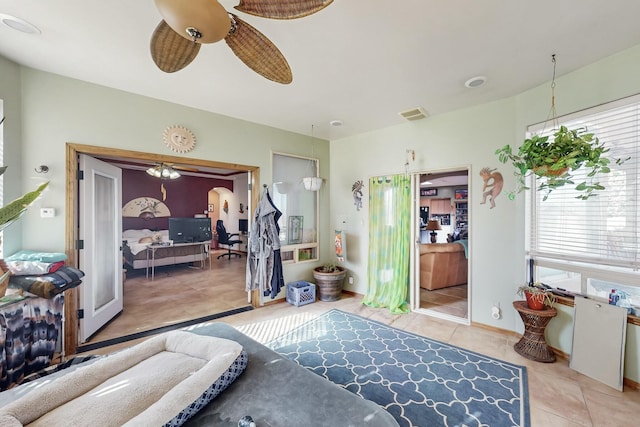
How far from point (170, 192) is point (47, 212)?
5.79 m

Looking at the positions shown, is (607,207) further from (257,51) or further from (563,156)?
(257,51)

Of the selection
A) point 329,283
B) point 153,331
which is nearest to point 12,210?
point 153,331

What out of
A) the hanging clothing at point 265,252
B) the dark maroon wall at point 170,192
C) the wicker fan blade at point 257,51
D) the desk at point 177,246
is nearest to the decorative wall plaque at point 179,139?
the hanging clothing at point 265,252

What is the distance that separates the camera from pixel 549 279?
2.77 m

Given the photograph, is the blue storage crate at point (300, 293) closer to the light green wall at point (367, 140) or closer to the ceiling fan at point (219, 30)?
the light green wall at point (367, 140)

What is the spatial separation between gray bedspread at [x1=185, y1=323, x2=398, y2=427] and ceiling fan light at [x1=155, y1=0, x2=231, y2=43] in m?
1.70

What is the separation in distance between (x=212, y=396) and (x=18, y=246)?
8.84ft

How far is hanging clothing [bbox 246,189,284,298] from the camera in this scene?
150 inches

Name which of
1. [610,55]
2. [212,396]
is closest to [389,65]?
[610,55]

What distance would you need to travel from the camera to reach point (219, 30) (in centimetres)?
124

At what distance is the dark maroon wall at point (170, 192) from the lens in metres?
7.31

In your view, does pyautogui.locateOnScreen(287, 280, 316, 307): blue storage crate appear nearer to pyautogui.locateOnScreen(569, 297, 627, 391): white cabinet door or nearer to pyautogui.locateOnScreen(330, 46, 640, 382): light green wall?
pyautogui.locateOnScreen(330, 46, 640, 382): light green wall

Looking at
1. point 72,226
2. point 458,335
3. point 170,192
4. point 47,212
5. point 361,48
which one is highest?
point 361,48

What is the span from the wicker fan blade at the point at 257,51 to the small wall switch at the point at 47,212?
258cm
